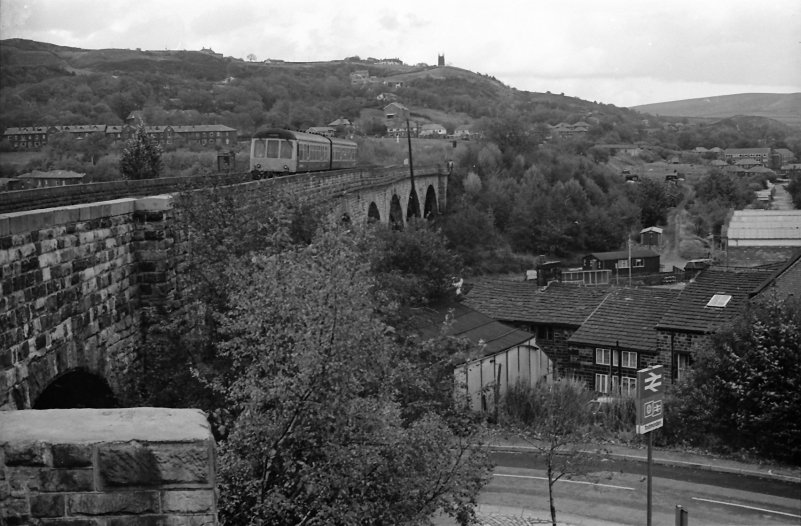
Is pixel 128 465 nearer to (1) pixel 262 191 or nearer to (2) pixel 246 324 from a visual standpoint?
(2) pixel 246 324

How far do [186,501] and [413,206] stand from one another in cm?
5263

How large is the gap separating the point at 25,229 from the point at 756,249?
3947cm

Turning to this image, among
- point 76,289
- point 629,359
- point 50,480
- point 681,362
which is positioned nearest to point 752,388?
point 681,362

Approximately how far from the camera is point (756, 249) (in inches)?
1635

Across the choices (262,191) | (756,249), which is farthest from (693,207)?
(262,191)

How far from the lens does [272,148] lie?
96.4 ft

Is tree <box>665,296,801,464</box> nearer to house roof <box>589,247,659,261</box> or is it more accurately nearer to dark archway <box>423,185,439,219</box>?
house roof <box>589,247,659,261</box>

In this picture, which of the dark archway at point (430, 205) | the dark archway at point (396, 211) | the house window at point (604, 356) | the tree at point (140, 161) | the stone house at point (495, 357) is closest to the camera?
the stone house at point (495, 357)

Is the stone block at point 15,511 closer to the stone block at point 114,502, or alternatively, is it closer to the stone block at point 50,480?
the stone block at point 50,480

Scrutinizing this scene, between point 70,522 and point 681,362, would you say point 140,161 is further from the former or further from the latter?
point 70,522

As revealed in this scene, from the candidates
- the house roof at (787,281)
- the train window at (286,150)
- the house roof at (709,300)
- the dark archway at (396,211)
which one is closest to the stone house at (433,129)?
the dark archway at (396,211)

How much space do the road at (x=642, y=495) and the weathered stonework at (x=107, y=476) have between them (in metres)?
12.0

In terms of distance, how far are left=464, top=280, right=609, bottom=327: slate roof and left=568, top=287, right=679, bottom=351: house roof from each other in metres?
1.56

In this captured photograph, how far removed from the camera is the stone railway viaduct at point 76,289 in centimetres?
746
